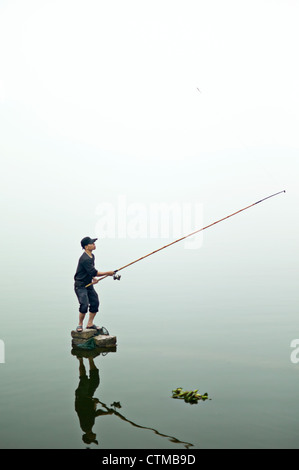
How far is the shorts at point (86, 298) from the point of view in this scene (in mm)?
12875

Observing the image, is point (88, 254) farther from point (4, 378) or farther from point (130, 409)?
point (130, 409)

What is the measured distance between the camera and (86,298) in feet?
42.3

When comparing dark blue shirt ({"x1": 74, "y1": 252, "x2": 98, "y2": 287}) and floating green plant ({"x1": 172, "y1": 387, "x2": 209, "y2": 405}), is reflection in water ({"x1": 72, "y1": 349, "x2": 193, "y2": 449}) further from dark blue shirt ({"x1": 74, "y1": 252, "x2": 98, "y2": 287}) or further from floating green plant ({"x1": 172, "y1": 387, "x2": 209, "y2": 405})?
dark blue shirt ({"x1": 74, "y1": 252, "x2": 98, "y2": 287})

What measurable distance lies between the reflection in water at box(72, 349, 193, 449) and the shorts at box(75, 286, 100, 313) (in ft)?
5.77

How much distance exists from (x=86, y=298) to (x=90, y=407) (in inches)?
163

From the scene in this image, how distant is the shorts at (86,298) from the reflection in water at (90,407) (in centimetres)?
176

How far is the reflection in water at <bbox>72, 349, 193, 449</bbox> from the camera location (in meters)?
7.78

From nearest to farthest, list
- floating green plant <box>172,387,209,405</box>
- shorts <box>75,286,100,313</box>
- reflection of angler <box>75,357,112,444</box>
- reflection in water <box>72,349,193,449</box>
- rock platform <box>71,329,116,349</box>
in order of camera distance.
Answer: reflection in water <box>72,349,193,449</box>, reflection of angler <box>75,357,112,444</box>, floating green plant <box>172,387,209,405</box>, rock platform <box>71,329,116,349</box>, shorts <box>75,286,100,313</box>

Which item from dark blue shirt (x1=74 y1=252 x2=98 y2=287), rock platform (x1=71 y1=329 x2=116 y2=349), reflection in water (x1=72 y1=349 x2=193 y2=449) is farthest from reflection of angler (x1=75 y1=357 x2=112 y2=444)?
dark blue shirt (x1=74 y1=252 x2=98 y2=287)

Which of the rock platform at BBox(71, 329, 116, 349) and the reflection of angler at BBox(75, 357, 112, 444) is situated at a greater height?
the rock platform at BBox(71, 329, 116, 349)

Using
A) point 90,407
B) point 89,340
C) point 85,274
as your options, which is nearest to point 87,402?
point 90,407

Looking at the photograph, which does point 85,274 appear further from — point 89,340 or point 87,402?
point 87,402

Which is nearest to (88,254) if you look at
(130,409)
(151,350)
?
(151,350)

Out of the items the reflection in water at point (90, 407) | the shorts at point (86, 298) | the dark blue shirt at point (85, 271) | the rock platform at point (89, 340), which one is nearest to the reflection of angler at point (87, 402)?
the reflection in water at point (90, 407)
